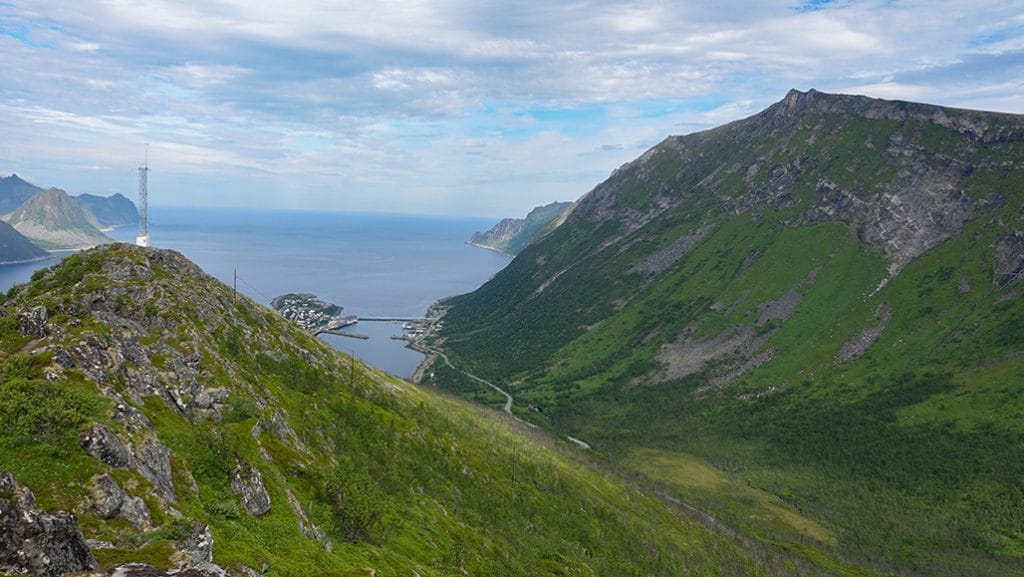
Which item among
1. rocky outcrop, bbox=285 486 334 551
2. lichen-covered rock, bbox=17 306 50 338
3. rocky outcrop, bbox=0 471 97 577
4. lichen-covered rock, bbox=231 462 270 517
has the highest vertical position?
lichen-covered rock, bbox=17 306 50 338

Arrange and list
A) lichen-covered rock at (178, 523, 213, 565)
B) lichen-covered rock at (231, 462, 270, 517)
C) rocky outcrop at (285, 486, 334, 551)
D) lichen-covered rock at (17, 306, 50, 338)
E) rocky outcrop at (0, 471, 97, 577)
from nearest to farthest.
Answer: rocky outcrop at (0, 471, 97, 577), lichen-covered rock at (178, 523, 213, 565), lichen-covered rock at (231, 462, 270, 517), rocky outcrop at (285, 486, 334, 551), lichen-covered rock at (17, 306, 50, 338)

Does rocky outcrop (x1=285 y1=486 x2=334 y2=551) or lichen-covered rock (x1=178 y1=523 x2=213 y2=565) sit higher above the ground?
lichen-covered rock (x1=178 y1=523 x2=213 y2=565)

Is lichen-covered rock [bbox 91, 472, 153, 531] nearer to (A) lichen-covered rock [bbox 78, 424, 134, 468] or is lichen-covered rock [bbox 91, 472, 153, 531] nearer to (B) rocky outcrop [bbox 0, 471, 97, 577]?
(A) lichen-covered rock [bbox 78, 424, 134, 468]

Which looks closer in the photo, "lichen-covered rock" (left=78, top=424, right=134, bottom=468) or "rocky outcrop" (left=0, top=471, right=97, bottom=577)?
"rocky outcrop" (left=0, top=471, right=97, bottom=577)

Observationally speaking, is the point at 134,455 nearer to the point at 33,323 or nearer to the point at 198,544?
the point at 198,544

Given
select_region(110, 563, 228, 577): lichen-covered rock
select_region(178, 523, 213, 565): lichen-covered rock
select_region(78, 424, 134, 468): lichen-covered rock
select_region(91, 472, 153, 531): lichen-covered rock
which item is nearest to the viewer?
select_region(110, 563, 228, 577): lichen-covered rock

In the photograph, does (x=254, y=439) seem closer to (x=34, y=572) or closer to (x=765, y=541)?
(x=34, y=572)

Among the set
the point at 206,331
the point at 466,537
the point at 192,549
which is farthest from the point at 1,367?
the point at 466,537

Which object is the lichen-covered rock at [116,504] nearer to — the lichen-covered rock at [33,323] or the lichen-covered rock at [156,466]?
the lichen-covered rock at [156,466]

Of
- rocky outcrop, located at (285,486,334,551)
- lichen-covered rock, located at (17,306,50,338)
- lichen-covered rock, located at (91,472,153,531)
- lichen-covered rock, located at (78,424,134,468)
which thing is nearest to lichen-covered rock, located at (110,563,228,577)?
lichen-covered rock, located at (91,472,153,531)
